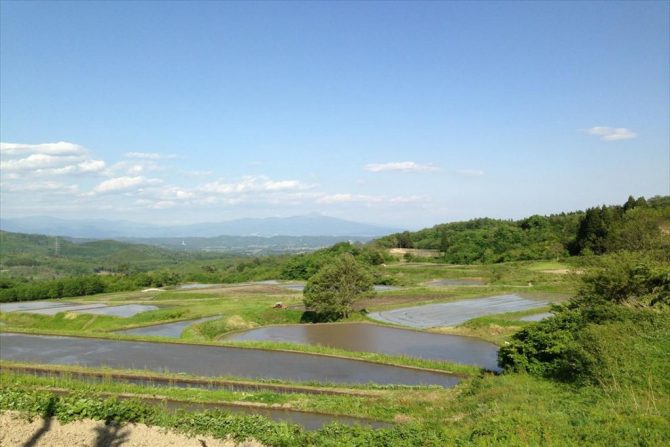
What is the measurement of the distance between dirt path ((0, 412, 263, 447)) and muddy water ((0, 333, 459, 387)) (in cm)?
970

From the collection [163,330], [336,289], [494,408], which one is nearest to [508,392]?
[494,408]

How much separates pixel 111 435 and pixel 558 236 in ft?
301

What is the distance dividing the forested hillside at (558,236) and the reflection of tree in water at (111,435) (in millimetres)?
41354

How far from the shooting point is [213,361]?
25500 millimetres

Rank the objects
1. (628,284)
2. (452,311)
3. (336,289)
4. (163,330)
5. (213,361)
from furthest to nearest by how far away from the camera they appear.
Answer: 1. (452,311)
2. (336,289)
3. (163,330)
4. (213,361)
5. (628,284)

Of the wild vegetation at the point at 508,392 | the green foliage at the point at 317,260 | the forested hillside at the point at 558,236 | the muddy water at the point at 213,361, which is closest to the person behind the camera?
the wild vegetation at the point at 508,392

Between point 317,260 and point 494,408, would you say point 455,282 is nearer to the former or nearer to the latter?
point 317,260

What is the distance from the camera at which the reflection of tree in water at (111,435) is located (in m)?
12.0

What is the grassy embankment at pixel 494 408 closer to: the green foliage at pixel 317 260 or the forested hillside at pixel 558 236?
the forested hillside at pixel 558 236

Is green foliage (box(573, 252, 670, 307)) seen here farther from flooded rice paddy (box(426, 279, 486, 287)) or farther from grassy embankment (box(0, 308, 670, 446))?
flooded rice paddy (box(426, 279, 486, 287))

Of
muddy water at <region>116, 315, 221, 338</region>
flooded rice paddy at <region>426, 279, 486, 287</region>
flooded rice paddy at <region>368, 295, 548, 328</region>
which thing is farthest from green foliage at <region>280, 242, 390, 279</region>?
muddy water at <region>116, 315, 221, 338</region>

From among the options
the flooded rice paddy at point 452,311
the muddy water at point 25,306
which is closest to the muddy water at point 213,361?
the flooded rice paddy at point 452,311

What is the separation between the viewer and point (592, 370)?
1472cm

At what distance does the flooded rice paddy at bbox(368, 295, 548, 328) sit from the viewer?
124ft
